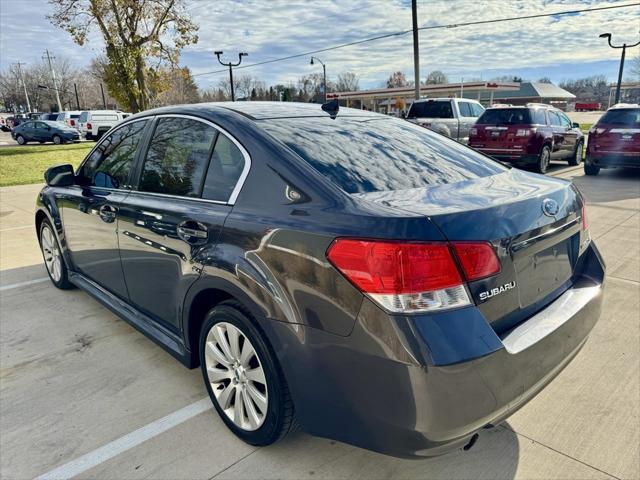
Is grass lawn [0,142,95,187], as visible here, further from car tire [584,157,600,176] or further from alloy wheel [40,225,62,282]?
car tire [584,157,600,176]

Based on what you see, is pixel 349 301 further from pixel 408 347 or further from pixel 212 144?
pixel 212 144

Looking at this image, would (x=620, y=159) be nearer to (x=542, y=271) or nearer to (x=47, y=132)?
(x=542, y=271)

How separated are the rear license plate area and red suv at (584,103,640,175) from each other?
1006cm

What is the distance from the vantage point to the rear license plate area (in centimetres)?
197

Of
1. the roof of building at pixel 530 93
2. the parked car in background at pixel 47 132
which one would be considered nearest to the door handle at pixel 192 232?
the parked car in background at pixel 47 132

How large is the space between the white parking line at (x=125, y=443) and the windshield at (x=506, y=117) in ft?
37.3

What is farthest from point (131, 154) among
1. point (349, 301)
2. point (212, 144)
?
point (349, 301)

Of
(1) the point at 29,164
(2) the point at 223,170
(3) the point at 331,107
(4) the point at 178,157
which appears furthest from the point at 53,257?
(1) the point at 29,164

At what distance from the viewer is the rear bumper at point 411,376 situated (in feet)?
5.39

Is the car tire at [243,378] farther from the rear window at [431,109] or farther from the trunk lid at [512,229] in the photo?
the rear window at [431,109]

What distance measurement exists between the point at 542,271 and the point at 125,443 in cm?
221

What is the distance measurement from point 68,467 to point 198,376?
2.98 feet

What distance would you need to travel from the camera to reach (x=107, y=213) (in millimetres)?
3236

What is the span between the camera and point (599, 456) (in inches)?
88.7
